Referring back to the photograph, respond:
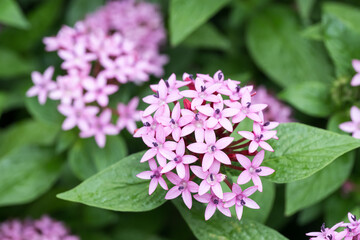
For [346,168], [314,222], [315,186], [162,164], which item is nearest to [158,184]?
[162,164]

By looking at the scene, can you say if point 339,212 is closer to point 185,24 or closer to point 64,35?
point 185,24

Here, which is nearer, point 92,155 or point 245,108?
point 245,108

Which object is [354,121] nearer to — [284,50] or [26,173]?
[284,50]

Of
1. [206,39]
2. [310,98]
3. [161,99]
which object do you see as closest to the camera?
[161,99]

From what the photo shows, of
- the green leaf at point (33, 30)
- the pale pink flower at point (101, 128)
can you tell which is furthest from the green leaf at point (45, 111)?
the green leaf at point (33, 30)

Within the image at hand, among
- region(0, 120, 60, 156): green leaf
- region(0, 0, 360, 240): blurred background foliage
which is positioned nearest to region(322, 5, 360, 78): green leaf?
region(0, 0, 360, 240): blurred background foliage

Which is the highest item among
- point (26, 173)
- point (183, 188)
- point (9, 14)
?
point (9, 14)

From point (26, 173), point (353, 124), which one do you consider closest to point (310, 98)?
point (353, 124)
